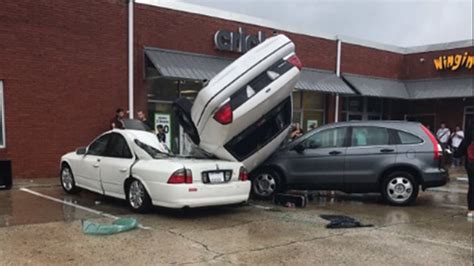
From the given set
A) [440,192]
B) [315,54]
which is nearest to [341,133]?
[440,192]

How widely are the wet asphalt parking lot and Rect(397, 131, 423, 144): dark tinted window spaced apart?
1.30 meters

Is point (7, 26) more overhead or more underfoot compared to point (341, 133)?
more overhead

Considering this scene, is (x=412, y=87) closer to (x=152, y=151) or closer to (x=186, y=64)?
(x=186, y=64)

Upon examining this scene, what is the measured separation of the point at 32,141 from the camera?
12086 mm

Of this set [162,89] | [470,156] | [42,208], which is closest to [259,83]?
[470,156]

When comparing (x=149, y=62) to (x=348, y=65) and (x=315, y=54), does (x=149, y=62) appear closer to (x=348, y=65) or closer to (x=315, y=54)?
(x=315, y=54)

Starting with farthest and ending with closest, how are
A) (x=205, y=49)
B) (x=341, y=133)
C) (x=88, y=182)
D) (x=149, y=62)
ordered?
(x=205, y=49) → (x=149, y=62) → (x=341, y=133) → (x=88, y=182)

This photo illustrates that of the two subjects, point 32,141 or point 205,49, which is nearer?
point 32,141

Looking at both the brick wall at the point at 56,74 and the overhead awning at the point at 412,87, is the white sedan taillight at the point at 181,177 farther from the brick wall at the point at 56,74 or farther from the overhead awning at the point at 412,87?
the overhead awning at the point at 412,87

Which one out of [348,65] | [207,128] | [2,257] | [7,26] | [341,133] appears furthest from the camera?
[348,65]

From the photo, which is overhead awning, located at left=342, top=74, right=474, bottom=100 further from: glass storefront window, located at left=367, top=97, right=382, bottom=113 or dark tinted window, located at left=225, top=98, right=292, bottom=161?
dark tinted window, located at left=225, top=98, right=292, bottom=161

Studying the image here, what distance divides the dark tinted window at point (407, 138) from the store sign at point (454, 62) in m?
13.0

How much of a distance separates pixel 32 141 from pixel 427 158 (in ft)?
31.3

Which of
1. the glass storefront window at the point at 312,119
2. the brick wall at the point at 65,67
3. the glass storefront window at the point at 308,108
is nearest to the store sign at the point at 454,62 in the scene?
the glass storefront window at the point at 308,108
